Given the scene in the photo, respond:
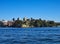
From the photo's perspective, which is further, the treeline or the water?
the treeline

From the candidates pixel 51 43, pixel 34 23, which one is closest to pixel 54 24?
pixel 34 23

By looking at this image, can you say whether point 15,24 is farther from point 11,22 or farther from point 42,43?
point 42,43

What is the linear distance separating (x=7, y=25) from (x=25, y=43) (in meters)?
165

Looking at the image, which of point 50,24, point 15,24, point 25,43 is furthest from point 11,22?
point 25,43

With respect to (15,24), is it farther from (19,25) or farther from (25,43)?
(25,43)

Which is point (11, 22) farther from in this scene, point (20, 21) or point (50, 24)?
point (50, 24)

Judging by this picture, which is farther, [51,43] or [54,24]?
[54,24]

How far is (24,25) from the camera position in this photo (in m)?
188

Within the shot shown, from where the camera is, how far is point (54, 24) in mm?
199500

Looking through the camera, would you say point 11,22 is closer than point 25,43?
No

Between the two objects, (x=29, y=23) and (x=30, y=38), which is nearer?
(x=30, y=38)

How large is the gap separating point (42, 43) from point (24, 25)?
526 ft

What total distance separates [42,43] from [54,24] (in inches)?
6793

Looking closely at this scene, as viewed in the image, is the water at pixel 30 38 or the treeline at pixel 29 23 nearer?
the water at pixel 30 38
